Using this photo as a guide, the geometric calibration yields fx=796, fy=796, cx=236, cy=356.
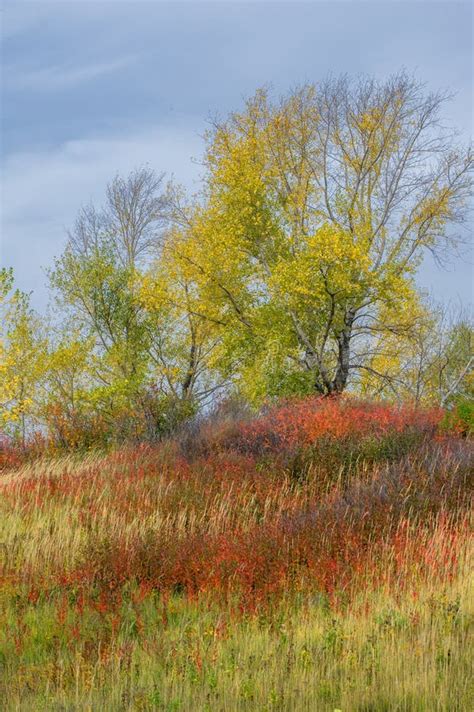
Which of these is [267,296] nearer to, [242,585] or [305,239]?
[305,239]

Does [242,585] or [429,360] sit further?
[429,360]

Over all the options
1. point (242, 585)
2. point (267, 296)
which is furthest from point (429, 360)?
point (242, 585)

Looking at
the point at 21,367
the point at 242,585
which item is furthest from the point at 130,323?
the point at 242,585

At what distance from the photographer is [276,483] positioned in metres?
11.8

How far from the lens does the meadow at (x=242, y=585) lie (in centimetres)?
503

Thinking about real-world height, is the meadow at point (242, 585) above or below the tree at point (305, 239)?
below

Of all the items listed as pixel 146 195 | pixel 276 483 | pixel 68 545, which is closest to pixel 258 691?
pixel 68 545

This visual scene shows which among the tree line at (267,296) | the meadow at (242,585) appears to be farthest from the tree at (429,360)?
the meadow at (242,585)

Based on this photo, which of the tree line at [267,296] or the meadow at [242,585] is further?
the tree line at [267,296]

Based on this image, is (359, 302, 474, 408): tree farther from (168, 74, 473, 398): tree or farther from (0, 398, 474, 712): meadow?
(0, 398, 474, 712): meadow

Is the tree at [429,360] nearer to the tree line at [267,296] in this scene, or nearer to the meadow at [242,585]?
the tree line at [267,296]

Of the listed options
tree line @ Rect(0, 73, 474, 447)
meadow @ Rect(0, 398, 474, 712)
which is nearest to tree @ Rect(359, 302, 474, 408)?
tree line @ Rect(0, 73, 474, 447)

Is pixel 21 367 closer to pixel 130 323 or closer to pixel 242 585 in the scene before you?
pixel 130 323

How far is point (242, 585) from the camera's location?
7066 millimetres
